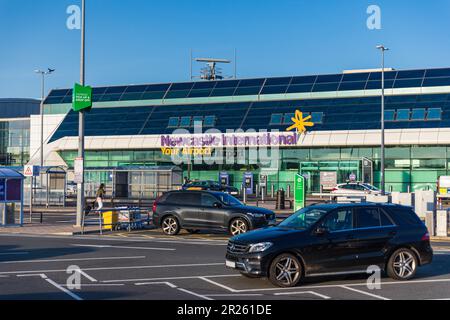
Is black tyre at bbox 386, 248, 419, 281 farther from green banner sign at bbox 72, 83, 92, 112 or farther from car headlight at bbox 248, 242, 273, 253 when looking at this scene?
green banner sign at bbox 72, 83, 92, 112

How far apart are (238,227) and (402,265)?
9680mm

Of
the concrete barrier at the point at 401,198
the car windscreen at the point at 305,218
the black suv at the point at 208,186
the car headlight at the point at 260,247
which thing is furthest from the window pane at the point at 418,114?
the car headlight at the point at 260,247

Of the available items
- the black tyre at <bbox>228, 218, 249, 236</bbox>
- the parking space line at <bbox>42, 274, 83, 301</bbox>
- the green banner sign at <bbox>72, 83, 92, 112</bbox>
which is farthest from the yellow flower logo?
the parking space line at <bbox>42, 274, 83, 301</bbox>

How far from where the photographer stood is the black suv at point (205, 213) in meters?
22.6

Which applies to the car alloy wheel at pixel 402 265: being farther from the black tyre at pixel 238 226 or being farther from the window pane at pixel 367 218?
the black tyre at pixel 238 226

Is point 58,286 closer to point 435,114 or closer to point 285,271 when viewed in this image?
point 285,271

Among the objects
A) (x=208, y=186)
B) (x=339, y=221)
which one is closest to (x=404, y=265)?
(x=339, y=221)

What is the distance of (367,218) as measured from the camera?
13445mm

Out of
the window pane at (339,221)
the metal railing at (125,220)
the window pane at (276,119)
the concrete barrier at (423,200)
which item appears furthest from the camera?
the window pane at (276,119)

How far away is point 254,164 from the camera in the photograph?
184ft

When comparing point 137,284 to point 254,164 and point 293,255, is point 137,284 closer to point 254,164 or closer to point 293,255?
point 293,255

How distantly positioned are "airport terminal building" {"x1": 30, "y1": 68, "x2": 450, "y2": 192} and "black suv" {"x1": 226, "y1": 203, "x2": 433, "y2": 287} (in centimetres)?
3695
